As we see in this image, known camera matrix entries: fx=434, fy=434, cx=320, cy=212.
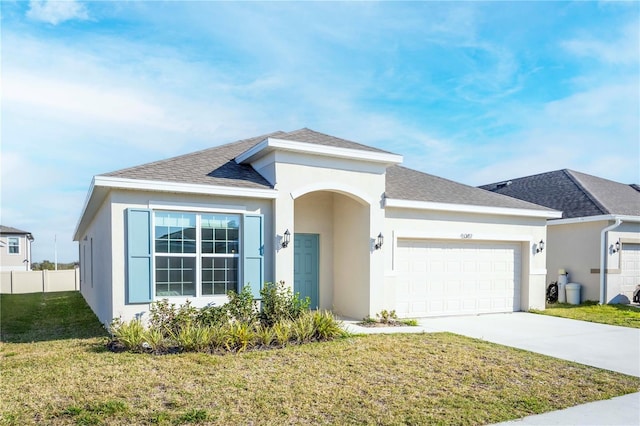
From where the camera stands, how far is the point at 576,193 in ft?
58.7

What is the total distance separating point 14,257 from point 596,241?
41.8 metres

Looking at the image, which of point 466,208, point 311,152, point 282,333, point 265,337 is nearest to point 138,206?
point 265,337

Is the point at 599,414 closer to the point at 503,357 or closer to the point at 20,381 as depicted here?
the point at 503,357

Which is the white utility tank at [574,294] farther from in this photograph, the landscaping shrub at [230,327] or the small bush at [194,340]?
the small bush at [194,340]

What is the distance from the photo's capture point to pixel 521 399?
217 inches

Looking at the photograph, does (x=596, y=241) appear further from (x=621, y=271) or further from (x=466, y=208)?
(x=466, y=208)

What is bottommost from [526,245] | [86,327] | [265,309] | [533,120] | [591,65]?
[86,327]

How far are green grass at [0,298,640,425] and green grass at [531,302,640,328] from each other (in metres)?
5.96

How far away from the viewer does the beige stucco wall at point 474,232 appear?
461 inches

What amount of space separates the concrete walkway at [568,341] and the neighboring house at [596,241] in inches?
181

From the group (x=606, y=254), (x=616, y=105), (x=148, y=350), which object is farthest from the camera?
(x=606, y=254)

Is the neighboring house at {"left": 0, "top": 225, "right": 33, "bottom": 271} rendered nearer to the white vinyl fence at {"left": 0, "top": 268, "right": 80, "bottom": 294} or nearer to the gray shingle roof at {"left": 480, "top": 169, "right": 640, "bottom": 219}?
the white vinyl fence at {"left": 0, "top": 268, "right": 80, "bottom": 294}

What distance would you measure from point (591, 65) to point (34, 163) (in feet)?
57.1

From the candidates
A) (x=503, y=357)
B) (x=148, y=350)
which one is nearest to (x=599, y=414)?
(x=503, y=357)
